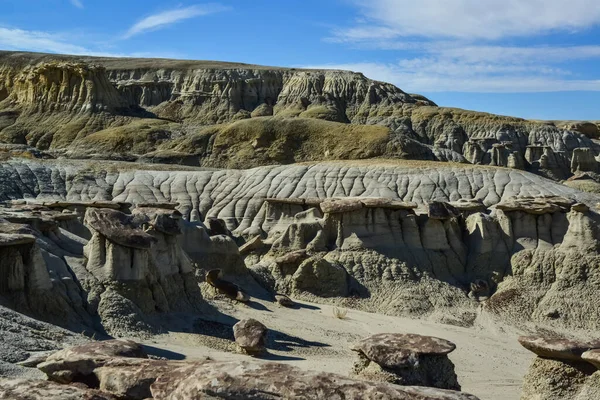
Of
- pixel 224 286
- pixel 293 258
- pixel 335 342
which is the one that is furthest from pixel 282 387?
pixel 293 258

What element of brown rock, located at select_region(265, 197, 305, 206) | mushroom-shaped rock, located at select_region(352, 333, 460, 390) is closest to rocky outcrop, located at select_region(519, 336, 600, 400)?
mushroom-shaped rock, located at select_region(352, 333, 460, 390)

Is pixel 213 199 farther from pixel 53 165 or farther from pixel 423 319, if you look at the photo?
pixel 423 319

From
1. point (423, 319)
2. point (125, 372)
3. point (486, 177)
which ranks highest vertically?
point (486, 177)

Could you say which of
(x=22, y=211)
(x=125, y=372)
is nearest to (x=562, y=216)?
(x=22, y=211)

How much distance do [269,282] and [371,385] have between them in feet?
69.3

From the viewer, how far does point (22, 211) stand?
25078 millimetres

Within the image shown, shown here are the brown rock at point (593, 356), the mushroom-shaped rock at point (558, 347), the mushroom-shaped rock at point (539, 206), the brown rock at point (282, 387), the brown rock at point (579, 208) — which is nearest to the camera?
the brown rock at point (282, 387)

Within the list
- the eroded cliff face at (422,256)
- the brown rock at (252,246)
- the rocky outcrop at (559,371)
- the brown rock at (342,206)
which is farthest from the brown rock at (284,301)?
the rocky outcrop at (559,371)

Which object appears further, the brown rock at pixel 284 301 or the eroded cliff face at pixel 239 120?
the eroded cliff face at pixel 239 120

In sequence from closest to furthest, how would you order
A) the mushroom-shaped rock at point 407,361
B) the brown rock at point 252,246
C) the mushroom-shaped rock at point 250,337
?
the mushroom-shaped rock at point 407,361 → the mushroom-shaped rock at point 250,337 → the brown rock at point 252,246

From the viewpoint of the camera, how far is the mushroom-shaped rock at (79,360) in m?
11.1

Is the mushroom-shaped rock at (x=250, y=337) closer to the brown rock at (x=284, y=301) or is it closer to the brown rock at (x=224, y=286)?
the brown rock at (x=224, y=286)

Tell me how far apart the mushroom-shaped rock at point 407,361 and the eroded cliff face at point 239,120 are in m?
62.0

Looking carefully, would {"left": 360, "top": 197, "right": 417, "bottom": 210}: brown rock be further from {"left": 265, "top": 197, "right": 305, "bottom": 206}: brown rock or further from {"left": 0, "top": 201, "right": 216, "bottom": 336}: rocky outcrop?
{"left": 0, "top": 201, "right": 216, "bottom": 336}: rocky outcrop
